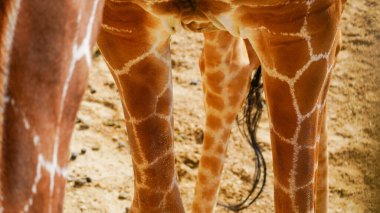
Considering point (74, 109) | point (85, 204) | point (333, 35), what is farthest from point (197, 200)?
point (74, 109)

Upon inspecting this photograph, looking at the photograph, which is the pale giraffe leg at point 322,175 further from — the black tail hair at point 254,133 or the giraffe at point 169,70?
the giraffe at point 169,70

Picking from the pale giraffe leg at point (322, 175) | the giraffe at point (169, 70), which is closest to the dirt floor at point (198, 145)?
the pale giraffe leg at point (322, 175)

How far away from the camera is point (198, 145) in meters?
2.10

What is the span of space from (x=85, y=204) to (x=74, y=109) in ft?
4.32

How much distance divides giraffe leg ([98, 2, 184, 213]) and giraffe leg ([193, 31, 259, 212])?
1.48 ft

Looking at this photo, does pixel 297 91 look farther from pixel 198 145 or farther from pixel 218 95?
pixel 198 145

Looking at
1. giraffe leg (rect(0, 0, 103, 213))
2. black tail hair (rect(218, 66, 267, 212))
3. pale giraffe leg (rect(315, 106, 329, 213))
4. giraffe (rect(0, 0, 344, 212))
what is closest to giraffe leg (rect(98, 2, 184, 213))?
giraffe (rect(0, 0, 344, 212))

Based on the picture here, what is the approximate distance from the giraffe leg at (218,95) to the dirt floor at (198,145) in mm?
243

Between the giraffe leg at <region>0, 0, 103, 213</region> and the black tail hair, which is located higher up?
the giraffe leg at <region>0, 0, 103, 213</region>

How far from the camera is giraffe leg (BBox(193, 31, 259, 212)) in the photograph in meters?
1.52

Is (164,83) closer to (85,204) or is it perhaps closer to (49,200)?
(49,200)

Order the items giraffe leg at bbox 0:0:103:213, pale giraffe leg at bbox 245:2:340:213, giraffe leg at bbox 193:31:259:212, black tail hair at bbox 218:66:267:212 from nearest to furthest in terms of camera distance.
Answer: giraffe leg at bbox 0:0:103:213
pale giraffe leg at bbox 245:2:340:213
giraffe leg at bbox 193:31:259:212
black tail hair at bbox 218:66:267:212

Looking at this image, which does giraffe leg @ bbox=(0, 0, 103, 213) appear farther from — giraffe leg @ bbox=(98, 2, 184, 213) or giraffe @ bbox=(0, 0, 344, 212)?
giraffe leg @ bbox=(98, 2, 184, 213)

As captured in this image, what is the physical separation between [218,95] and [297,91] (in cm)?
57
